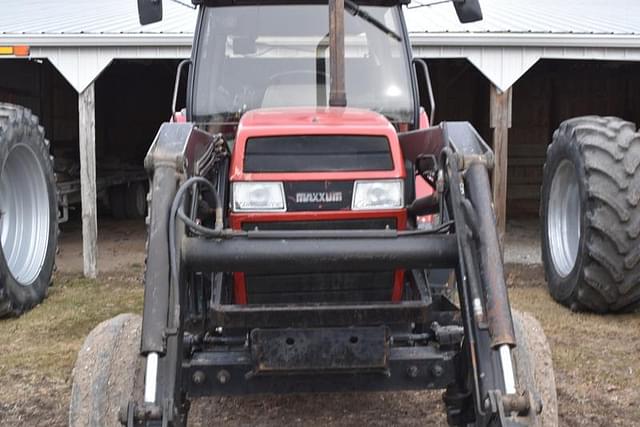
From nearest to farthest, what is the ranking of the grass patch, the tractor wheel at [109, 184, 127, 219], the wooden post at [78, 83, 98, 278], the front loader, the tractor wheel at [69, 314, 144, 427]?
the front loader, the tractor wheel at [69, 314, 144, 427], the grass patch, the wooden post at [78, 83, 98, 278], the tractor wheel at [109, 184, 127, 219]

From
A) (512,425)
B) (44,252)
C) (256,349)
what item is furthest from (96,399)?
(44,252)

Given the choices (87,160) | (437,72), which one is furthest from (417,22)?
(437,72)

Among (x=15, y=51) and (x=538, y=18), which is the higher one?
(x=538, y=18)

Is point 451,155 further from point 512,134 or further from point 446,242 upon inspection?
point 512,134

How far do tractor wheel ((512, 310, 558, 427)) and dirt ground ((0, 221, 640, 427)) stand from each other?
3.39 ft

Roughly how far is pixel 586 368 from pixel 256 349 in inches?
106

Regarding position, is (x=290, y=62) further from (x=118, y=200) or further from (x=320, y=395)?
(x=118, y=200)

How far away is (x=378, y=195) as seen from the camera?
3.17m

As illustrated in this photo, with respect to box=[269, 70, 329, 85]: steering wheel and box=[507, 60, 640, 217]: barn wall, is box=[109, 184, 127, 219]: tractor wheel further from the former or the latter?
box=[269, 70, 329, 85]: steering wheel

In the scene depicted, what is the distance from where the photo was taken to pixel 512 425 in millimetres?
2543

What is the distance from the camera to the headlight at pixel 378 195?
3158mm

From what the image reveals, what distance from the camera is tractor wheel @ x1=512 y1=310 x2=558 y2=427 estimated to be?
2.90 meters

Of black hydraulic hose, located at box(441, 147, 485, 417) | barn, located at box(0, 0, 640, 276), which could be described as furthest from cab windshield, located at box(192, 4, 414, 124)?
black hydraulic hose, located at box(441, 147, 485, 417)

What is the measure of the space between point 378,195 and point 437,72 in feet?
37.5
